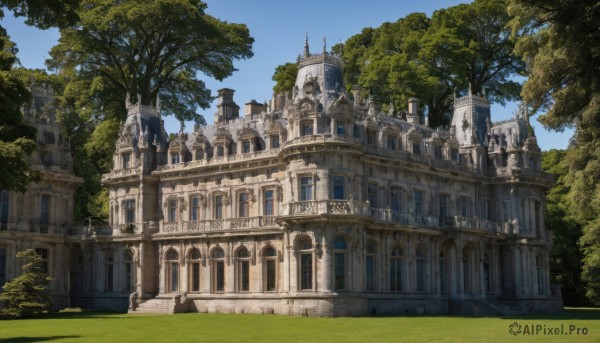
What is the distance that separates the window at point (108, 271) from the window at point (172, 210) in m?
5.07

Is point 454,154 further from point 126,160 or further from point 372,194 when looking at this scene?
point 126,160

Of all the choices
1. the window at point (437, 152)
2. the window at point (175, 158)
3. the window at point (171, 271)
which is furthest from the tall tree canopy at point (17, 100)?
the window at point (437, 152)

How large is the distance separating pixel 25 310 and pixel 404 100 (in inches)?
1258

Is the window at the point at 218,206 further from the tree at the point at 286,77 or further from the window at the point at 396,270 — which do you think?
the tree at the point at 286,77

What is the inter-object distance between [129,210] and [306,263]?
1544 centimetres

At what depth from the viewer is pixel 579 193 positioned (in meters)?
34.4

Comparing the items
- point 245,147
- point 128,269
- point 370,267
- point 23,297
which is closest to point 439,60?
point 245,147

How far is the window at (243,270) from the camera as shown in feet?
159

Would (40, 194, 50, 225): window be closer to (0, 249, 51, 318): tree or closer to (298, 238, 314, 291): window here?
(0, 249, 51, 318): tree

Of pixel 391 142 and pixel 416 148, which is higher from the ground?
pixel 391 142

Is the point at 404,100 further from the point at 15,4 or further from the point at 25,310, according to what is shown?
the point at 15,4

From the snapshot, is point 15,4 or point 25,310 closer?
point 15,4

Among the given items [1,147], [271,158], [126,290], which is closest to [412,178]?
[271,158]

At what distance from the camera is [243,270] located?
160 feet
